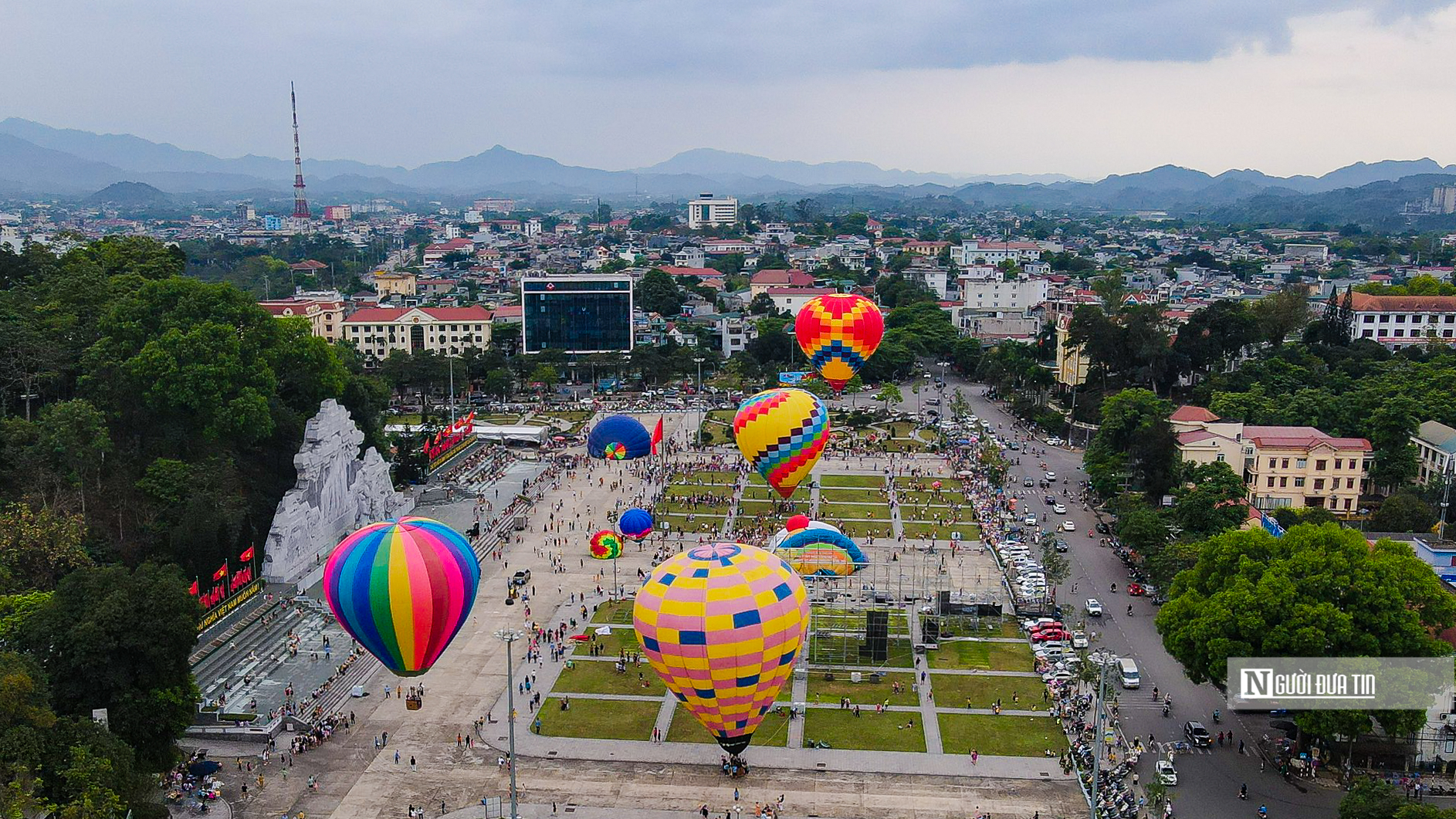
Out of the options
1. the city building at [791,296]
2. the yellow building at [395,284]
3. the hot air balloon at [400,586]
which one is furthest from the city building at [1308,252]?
the hot air balloon at [400,586]

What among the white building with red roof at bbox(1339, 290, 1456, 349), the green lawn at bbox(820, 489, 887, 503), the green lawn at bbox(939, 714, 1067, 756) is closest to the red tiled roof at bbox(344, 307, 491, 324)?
the green lawn at bbox(820, 489, 887, 503)

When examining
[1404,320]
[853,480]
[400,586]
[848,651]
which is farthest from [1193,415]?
[400,586]

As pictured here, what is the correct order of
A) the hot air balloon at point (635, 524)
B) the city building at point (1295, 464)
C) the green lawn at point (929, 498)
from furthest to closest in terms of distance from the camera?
the green lawn at point (929, 498)
the city building at point (1295, 464)
the hot air balloon at point (635, 524)

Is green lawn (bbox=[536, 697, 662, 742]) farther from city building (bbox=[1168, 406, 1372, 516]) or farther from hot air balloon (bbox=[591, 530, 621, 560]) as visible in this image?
city building (bbox=[1168, 406, 1372, 516])

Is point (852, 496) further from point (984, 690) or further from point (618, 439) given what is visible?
point (984, 690)

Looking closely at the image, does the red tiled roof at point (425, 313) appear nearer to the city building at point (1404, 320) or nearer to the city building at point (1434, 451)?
the city building at point (1404, 320)

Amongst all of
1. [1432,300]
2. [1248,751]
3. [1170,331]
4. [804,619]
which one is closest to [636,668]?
[804,619]

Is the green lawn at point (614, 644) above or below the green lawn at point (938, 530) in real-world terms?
below
